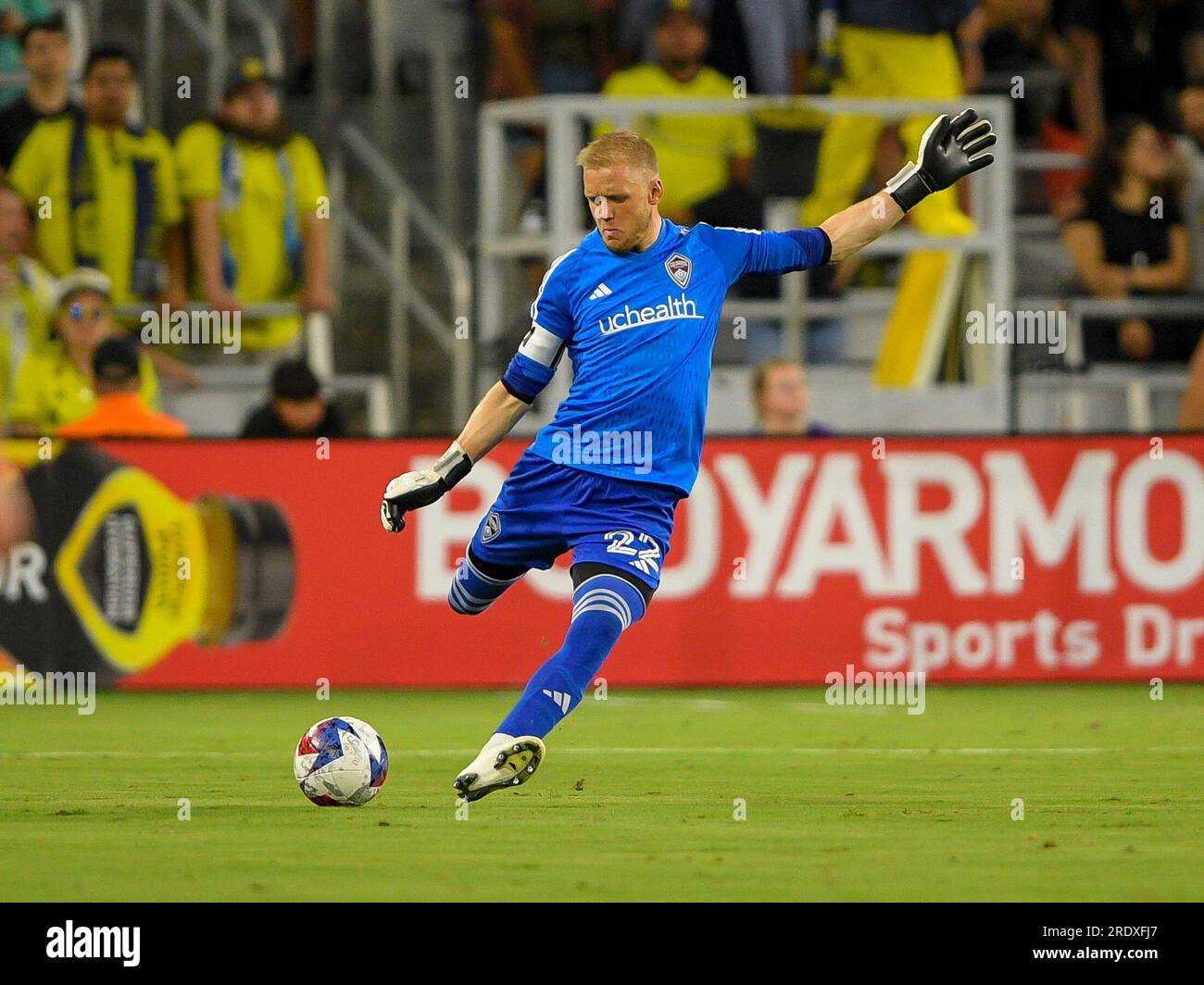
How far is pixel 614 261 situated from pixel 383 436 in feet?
16.9

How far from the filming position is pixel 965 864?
657 cm

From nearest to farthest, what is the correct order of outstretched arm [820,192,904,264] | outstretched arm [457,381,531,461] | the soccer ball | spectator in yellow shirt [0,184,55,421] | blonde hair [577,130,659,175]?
blonde hair [577,130,659,175]
the soccer ball
outstretched arm [457,381,531,461]
outstretched arm [820,192,904,264]
spectator in yellow shirt [0,184,55,421]

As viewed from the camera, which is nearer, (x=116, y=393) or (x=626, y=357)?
(x=626, y=357)

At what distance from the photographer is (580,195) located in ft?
49.5

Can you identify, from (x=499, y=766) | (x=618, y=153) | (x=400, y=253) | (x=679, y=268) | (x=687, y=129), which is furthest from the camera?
(x=400, y=253)

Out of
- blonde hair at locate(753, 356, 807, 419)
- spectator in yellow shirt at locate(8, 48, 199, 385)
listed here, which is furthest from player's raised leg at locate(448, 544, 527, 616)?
spectator in yellow shirt at locate(8, 48, 199, 385)

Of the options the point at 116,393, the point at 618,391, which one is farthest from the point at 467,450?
the point at 116,393

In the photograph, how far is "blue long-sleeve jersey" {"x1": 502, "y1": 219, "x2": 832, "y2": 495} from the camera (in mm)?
7949

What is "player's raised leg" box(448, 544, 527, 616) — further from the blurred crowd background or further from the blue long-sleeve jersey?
the blurred crowd background

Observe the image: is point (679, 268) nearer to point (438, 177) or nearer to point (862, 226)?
point (862, 226)

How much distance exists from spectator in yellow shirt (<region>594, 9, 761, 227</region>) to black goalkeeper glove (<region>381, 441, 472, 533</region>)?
23.6ft

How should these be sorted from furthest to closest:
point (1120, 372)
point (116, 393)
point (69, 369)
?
point (1120, 372), point (69, 369), point (116, 393)

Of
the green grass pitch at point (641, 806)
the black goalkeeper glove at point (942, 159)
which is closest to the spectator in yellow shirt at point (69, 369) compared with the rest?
the green grass pitch at point (641, 806)

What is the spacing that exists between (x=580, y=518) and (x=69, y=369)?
21.6 feet
